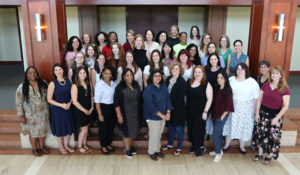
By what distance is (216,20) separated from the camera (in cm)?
830

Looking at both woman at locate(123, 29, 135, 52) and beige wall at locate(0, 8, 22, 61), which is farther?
beige wall at locate(0, 8, 22, 61)

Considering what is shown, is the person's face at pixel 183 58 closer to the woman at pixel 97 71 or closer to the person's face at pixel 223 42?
the person's face at pixel 223 42

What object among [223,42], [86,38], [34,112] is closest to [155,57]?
[223,42]

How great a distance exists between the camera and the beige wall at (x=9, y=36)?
1118 cm

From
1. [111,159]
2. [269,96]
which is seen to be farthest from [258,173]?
[111,159]

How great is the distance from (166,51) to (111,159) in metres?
2.26

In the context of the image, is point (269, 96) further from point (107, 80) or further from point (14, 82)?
point (14, 82)

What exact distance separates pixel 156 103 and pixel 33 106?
2.18m

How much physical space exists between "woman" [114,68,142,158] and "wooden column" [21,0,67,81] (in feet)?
4.71

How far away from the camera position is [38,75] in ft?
15.3

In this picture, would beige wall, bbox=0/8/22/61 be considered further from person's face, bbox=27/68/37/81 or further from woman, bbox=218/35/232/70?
woman, bbox=218/35/232/70

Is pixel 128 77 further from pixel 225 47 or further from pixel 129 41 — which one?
pixel 225 47

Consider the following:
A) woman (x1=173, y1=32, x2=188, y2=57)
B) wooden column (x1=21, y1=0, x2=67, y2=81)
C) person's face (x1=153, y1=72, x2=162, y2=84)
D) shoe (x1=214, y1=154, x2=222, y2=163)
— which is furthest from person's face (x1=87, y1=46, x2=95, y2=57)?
shoe (x1=214, y1=154, x2=222, y2=163)

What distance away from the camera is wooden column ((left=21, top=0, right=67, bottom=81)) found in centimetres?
464
